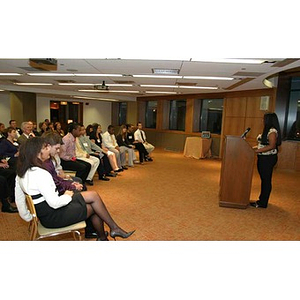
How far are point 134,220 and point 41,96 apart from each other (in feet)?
37.5

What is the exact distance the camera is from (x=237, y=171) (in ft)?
14.4

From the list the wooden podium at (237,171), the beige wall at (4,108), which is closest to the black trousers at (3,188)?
the wooden podium at (237,171)

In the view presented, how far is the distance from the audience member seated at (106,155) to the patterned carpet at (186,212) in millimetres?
328

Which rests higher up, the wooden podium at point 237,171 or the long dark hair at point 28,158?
the long dark hair at point 28,158

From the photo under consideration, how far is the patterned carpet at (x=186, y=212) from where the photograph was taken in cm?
346

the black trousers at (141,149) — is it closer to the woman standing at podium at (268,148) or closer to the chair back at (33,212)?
the woman standing at podium at (268,148)

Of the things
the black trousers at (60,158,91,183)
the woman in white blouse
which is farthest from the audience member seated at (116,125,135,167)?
the woman in white blouse

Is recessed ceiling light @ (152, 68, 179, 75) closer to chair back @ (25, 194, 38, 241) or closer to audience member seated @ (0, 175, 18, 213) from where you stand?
audience member seated @ (0, 175, 18, 213)

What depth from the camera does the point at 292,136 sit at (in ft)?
26.5

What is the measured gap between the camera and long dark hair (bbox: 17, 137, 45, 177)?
252 centimetres

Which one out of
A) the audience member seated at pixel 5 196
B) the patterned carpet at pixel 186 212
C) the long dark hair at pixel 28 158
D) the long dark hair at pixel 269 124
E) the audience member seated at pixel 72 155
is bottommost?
the patterned carpet at pixel 186 212

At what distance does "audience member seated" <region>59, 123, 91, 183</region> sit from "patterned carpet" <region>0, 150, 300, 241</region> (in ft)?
1.58
